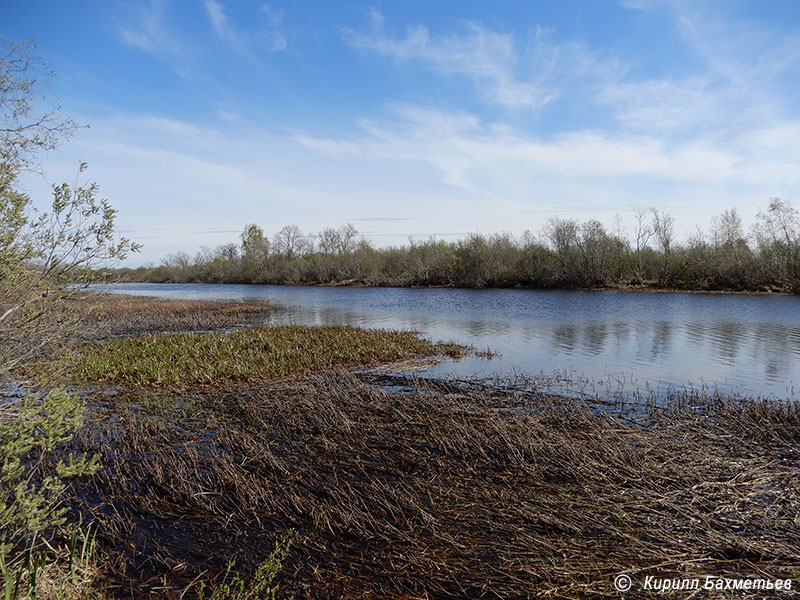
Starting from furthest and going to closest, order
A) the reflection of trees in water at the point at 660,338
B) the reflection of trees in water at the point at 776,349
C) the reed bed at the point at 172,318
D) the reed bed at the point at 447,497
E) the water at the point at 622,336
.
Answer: the reed bed at the point at 172,318 < the reflection of trees in water at the point at 660,338 < the reflection of trees in water at the point at 776,349 < the water at the point at 622,336 < the reed bed at the point at 447,497

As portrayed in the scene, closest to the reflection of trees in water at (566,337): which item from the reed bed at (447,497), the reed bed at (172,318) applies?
the reed bed at (447,497)

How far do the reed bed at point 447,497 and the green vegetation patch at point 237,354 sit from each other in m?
4.16

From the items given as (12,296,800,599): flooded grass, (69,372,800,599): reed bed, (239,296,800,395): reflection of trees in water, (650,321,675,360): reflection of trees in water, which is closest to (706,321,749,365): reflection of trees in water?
(239,296,800,395): reflection of trees in water

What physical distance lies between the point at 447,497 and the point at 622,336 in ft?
69.2

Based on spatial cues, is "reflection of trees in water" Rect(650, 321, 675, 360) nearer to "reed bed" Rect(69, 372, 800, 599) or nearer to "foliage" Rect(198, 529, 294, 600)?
"reed bed" Rect(69, 372, 800, 599)

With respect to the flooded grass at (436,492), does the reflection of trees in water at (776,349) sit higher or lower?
higher

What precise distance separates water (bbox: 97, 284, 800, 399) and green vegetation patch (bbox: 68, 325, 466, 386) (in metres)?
2.96

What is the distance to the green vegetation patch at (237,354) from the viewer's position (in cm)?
1600

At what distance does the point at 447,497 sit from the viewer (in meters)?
7.51

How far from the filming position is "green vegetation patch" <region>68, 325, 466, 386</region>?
1600cm

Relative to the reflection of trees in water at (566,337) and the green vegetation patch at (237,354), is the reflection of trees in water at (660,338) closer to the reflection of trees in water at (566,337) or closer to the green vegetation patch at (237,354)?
the reflection of trees in water at (566,337)

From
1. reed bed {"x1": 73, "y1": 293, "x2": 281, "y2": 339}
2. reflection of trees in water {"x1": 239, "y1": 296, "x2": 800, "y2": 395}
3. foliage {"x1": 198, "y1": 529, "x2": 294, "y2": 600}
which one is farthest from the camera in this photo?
reed bed {"x1": 73, "y1": 293, "x2": 281, "y2": 339}

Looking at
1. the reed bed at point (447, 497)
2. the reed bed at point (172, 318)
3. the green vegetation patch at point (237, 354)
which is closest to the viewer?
the reed bed at point (447, 497)

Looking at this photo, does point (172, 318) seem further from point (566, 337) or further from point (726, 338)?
point (726, 338)
